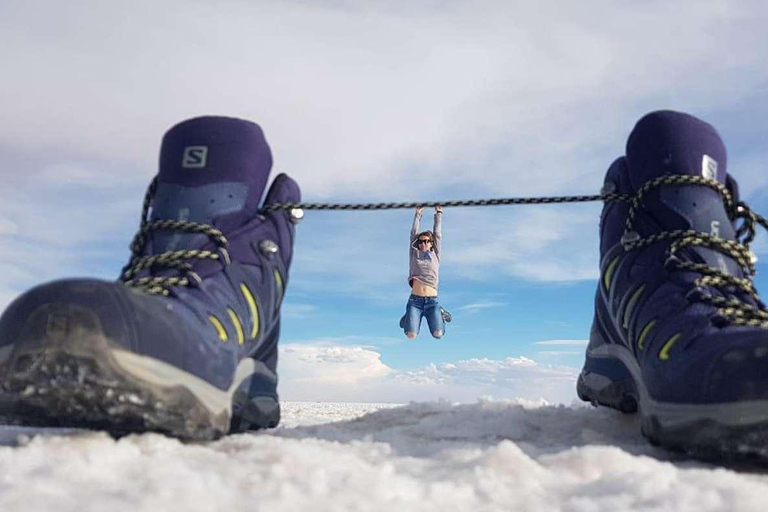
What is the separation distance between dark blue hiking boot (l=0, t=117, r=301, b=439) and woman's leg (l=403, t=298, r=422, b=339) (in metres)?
6.26

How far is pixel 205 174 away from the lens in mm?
Answer: 1902

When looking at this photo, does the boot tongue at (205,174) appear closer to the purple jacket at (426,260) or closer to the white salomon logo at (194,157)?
the white salomon logo at (194,157)

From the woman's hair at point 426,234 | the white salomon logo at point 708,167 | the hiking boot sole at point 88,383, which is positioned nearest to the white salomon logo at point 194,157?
the hiking boot sole at point 88,383

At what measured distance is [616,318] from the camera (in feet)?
6.81

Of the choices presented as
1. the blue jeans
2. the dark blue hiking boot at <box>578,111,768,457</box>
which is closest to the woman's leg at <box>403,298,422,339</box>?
the blue jeans

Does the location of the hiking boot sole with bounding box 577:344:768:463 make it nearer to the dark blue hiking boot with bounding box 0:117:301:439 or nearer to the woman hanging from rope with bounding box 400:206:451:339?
the dark blue hiking boot with bounding box 0:117:301:439

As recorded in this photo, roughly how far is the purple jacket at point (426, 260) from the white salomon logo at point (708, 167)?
21.2 feet

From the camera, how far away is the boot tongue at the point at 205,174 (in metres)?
1.87

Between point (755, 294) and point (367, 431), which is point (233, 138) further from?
point (755, 294)

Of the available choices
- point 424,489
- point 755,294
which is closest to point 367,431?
point 424,489

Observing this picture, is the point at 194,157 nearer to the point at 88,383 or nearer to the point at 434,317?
the point at 88,383

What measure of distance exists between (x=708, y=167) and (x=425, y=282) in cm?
650

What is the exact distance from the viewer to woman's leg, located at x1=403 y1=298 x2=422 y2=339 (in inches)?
328

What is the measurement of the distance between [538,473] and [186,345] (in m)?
0.72
